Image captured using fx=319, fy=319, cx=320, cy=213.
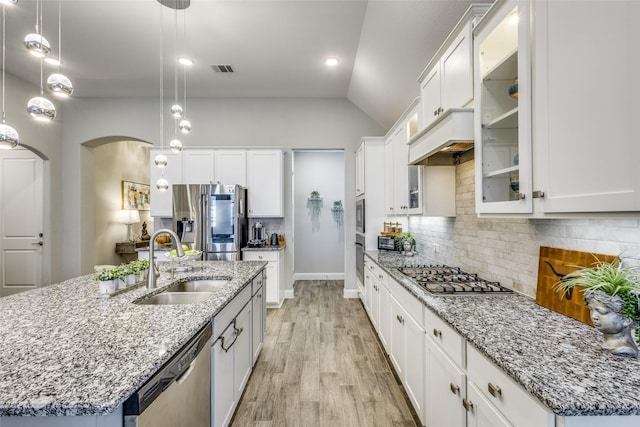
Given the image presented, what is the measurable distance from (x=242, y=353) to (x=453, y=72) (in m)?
2.40

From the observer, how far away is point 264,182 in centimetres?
489

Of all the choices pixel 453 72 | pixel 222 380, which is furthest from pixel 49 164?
pixel 453 72

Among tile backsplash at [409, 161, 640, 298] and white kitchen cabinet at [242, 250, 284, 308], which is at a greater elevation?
tile backsplash at [409, 161, 640, 298]

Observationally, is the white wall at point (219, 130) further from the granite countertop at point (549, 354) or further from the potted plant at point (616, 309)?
the potted plant at point (616, 309)

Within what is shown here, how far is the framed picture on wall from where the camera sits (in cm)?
677

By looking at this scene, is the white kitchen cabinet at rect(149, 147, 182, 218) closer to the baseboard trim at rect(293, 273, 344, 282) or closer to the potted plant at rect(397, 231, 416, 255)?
the baseboard trim at rect(293, 273, 344, 282)

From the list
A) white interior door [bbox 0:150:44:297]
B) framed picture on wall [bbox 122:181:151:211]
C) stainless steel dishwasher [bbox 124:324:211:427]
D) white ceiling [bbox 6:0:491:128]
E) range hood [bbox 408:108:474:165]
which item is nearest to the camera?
stainless steel dishwasher [bbox 124:324:211:427]

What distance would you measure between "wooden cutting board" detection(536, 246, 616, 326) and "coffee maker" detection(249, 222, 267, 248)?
3863mm

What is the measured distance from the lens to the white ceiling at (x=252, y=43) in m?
2.88

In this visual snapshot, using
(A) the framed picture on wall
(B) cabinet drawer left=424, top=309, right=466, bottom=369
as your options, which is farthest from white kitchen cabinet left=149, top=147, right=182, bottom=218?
(B) cabinet drawer left=424, top=309, right=466, bottom=369

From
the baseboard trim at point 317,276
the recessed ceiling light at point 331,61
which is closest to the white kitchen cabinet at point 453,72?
the recessed ceiling light at point 331,61

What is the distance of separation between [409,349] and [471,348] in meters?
0.95

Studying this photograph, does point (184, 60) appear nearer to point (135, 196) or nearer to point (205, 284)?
point (205, 284)

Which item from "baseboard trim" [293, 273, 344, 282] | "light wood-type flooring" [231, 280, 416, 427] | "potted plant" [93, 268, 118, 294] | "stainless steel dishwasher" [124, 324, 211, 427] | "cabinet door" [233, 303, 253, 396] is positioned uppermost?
"potted plant" [93, 268, 118, 294]
